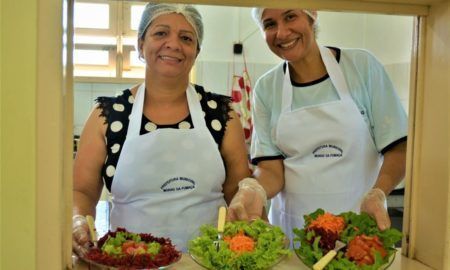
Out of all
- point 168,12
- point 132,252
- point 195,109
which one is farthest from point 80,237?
point 168,12

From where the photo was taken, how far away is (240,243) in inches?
31.1

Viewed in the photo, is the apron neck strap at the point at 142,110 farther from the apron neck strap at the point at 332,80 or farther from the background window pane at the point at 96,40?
the background window pane at the point at 96,40

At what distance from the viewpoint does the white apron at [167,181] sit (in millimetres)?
Answer: 1283

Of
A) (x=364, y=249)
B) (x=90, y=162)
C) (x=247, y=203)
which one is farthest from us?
(x=90, y=162)

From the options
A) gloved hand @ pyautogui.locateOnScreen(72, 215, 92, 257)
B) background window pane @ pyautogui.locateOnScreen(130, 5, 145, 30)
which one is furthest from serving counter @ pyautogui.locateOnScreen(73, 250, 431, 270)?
background window pane @ pyautogui.locateOnScreen(130, 5, 145, 30)

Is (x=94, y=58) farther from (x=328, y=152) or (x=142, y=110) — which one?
(x=328, y=152)

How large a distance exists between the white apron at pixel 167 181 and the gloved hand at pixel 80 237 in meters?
0.46

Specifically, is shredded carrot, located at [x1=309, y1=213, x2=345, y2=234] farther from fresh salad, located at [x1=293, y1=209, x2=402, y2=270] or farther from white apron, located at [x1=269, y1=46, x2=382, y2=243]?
white apron, located at [x1=269, y1=46, x2=382, y2=243]

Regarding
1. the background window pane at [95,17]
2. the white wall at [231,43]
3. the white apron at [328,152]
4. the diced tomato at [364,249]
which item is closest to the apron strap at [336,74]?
the white apron at [328,152]

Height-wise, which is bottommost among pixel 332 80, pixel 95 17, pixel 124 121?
pixel 124 121

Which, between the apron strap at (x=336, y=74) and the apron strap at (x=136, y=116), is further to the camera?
the apron strap at (x=336, y=74)

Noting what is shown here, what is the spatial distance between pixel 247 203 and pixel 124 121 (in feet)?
1.59

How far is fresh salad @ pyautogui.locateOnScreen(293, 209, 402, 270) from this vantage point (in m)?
0.71

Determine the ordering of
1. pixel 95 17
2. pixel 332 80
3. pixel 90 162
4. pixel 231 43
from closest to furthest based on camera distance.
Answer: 1. pixel 90 162
2. pixel 332 80
3. pixel 95 17
4. pixel 231 43
